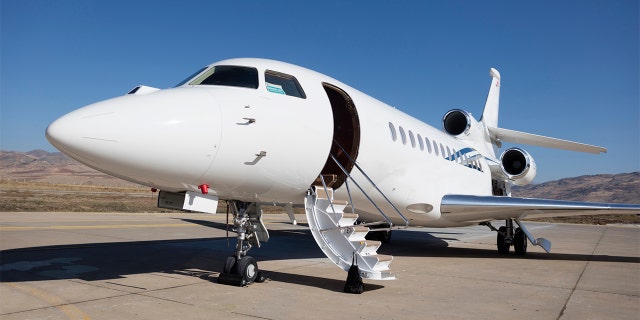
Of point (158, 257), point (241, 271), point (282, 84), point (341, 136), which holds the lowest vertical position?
point (158, 257)

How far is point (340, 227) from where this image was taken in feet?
25.2

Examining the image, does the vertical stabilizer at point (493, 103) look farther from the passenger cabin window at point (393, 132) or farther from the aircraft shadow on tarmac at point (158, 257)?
the passenger cabin window at point (393, 132)

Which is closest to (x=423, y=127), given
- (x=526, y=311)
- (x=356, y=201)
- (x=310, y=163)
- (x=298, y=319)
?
(x=356, y=201)

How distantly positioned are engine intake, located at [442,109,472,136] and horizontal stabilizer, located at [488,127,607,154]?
2.40 m

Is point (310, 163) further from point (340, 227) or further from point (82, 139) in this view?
point (82, 139)

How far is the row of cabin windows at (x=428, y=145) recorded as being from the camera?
412 inches

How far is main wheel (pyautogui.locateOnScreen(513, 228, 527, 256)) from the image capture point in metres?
14.0

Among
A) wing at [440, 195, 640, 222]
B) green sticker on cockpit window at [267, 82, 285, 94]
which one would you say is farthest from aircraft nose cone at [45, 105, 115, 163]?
wing at [440, 195, 640, 222]

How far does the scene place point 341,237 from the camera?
25.8ft

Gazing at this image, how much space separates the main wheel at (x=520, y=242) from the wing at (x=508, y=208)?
1.34m

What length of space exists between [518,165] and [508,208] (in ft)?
19.1

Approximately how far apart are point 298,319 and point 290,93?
338 centimetres

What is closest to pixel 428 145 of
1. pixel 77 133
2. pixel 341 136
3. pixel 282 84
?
pixel 341 136

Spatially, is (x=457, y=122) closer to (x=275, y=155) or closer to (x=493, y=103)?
(x=493, y=103)
